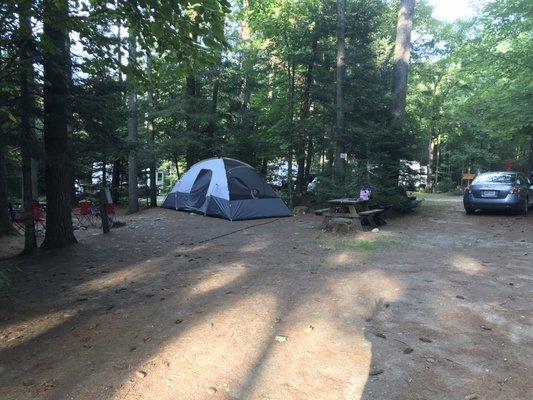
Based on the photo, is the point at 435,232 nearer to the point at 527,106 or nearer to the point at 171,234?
the point at 527,106

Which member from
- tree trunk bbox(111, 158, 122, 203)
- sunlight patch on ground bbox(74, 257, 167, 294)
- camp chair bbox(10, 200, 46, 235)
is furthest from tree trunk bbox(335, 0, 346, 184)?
tree trunk bbox(111, 158, 122, 203)

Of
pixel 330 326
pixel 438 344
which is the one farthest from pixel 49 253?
pixel 438 344

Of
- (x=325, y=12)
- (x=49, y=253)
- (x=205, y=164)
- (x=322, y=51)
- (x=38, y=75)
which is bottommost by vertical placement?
(x=49, y=253)

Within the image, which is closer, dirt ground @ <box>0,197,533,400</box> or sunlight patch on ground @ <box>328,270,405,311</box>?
dirt ground @ <box>0,197,533,400</box>

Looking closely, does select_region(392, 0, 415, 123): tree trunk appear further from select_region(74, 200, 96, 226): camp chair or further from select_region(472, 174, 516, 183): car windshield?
select_region(74, 200, 96, 226): camp chair

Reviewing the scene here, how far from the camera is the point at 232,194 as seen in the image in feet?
42.8

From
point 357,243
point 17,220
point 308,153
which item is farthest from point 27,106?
point 308,153

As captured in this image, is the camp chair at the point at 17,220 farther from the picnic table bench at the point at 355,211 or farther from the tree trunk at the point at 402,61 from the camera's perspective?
the tree trunk at the point at 402,61

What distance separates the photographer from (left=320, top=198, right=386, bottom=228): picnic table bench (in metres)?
10.2

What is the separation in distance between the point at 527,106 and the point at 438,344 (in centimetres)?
1105

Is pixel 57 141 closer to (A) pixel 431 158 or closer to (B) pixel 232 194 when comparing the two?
(B) pixel 232 194

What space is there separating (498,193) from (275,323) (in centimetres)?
1022

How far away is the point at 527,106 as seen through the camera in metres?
12.3

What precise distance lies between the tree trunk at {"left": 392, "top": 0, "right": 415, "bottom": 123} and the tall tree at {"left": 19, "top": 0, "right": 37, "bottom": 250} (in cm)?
1070
